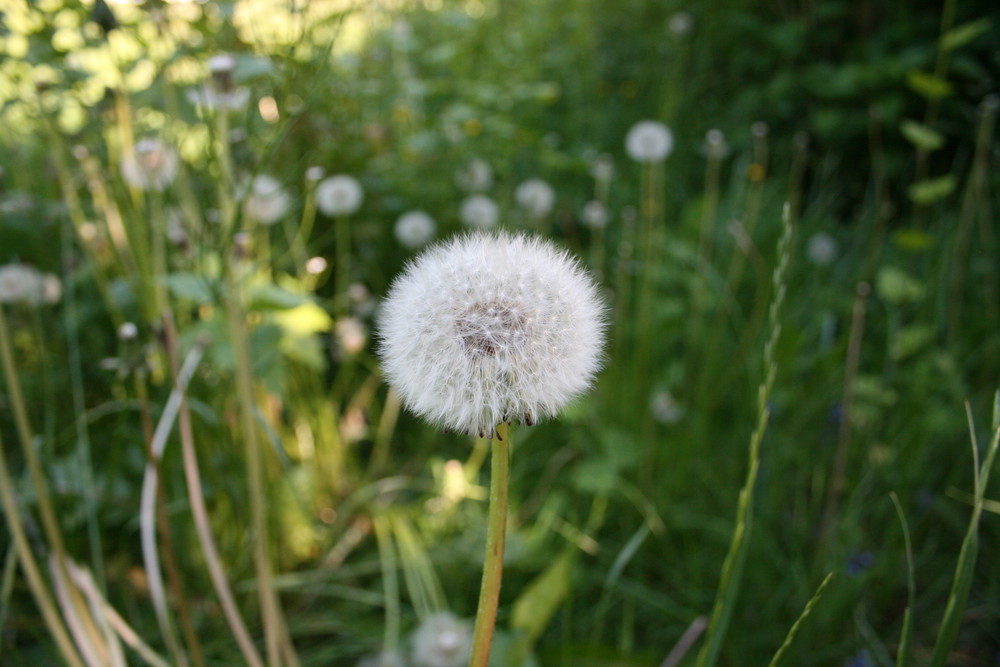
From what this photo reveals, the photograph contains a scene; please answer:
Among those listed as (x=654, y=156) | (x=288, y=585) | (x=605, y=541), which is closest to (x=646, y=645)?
(x=605, y=541)

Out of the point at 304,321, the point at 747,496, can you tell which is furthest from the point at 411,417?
the point at 747,496

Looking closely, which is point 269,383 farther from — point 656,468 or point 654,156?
point 654,156

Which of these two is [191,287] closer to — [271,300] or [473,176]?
[271,300]

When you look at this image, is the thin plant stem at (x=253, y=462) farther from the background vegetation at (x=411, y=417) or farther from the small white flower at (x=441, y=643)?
the small white flower at (x=441, y=643)

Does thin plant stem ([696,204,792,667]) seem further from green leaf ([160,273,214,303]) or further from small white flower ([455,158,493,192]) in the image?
small white flower ([455,158,493,192])

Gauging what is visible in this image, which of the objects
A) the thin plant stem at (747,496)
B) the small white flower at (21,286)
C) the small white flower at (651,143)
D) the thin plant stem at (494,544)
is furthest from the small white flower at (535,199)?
the thin plant stem at (494,544)
